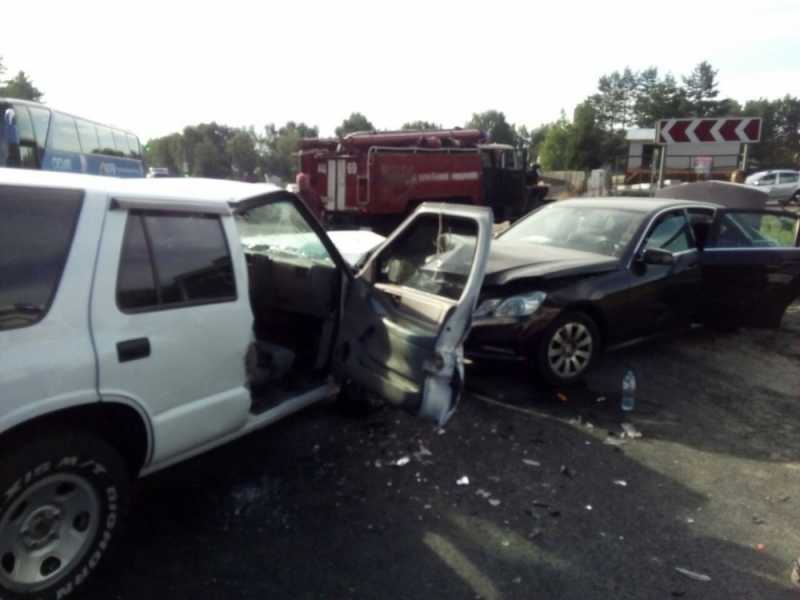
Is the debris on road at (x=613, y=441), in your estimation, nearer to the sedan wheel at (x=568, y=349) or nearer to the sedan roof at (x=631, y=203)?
the sedan wheel at (x=568, y=349)

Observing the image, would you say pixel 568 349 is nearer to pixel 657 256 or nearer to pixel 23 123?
pixel 657 256

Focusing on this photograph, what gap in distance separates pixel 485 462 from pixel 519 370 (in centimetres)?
152

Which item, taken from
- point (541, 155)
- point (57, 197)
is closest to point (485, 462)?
point (57, 197)

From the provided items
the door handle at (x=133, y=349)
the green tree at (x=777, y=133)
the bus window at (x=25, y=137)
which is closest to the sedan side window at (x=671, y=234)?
the door handle at (x=133, y=349)

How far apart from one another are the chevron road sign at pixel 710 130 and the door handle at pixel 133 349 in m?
10.3

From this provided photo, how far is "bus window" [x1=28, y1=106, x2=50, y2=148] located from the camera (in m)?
13.0

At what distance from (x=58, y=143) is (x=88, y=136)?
67.9 inches

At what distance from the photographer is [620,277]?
5.48 metres

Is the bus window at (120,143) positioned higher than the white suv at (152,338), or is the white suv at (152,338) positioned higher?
the bus window at (120,143)

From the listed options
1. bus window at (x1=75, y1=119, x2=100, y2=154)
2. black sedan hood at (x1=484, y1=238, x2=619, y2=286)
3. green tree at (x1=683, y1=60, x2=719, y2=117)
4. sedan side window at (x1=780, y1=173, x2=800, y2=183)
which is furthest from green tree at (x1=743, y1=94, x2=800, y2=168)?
black sedan hood at (x1=484, y1=238, x2=619, y2=286)

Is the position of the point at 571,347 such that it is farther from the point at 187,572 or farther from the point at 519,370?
the point at 187,572

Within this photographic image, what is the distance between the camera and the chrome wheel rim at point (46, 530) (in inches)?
91.0

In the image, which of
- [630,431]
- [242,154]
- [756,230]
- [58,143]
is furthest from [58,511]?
[242,154]

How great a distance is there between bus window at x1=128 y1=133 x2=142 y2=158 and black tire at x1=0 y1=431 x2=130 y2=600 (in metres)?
18.1
